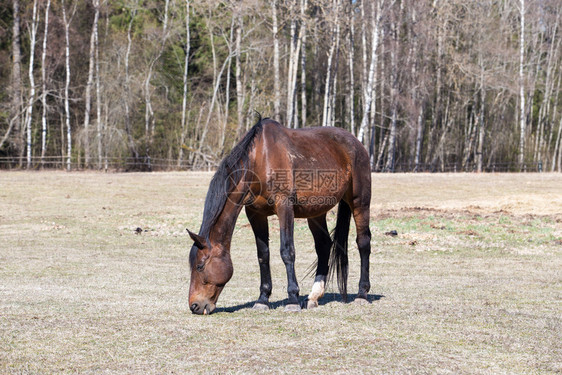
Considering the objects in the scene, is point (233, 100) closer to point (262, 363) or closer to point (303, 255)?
point (303, 255)

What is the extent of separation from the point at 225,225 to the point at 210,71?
128ft

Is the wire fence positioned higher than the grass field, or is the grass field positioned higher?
the wire fence

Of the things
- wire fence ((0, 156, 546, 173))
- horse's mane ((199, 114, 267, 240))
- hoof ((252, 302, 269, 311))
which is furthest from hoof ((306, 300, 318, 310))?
wire fence ((0, 156, 546, 173))

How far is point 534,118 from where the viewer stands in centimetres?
6088

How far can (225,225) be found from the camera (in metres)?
7.22

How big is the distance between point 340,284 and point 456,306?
1.44 meters

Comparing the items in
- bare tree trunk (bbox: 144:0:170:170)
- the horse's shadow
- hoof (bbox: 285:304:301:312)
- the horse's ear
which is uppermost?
bare tree trunk (bbox: 144:0:170:170)

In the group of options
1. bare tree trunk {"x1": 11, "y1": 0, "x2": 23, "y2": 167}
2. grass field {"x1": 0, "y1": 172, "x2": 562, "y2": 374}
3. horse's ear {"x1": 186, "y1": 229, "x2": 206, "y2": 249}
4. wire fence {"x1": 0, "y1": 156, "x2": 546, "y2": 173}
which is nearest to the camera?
grass field {"x1": 0, "y1": 172, "x2": 562, "y2": 374}

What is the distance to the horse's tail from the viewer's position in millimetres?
8461

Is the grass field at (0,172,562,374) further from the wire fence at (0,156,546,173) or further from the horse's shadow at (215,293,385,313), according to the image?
the wire fence at (0,156,546,173)

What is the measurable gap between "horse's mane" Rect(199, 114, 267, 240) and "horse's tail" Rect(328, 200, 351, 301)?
5.88ft

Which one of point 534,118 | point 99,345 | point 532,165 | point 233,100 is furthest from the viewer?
point 534,118

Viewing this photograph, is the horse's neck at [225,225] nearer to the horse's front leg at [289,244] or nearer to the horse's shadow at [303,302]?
the horse's front leg at [289,244]

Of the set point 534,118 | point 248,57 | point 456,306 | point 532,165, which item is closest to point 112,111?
point 248,57
